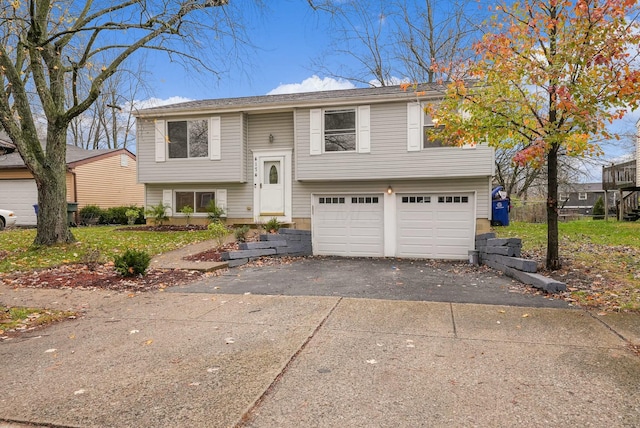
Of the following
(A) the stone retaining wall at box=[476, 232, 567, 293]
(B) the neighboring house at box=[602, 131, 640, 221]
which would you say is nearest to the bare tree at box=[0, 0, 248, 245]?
(A) the stone retaining wall at box=[476, 232, 567, 293]

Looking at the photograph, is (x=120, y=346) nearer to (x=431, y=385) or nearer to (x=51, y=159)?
(x=431, y=385)

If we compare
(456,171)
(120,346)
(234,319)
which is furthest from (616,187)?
(120,346)

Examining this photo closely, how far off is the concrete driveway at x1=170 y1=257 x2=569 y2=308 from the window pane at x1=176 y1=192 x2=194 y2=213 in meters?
6.34

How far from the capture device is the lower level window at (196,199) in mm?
14586

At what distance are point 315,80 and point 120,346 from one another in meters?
20.7

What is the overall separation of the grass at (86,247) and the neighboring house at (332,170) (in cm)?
223

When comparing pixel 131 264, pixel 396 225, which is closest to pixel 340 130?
pixel 396 225

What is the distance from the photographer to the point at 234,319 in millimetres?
4914

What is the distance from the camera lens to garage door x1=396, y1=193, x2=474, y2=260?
1217cm

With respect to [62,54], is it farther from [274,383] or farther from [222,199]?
[274,383]

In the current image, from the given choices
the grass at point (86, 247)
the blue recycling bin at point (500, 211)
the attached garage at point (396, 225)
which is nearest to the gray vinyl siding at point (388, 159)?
the attached garage at point (396, 225)

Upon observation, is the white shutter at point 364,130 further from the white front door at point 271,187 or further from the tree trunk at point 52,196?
the tree trunk at point 52,196

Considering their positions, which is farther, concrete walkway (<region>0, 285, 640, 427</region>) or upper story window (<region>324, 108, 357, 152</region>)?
upper story window (<region>324, 108, 357, 152</region>)

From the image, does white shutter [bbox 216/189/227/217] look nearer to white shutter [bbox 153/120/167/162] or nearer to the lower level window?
the lower level window
